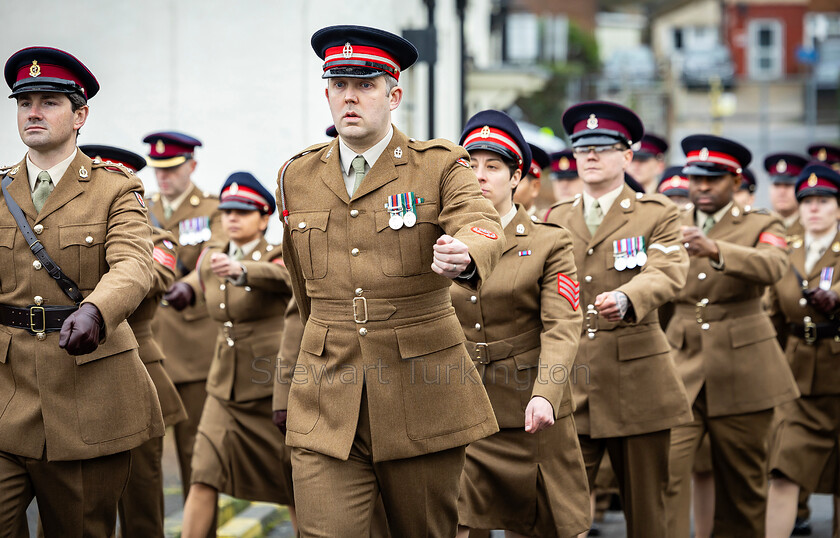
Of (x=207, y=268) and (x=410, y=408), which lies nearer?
(x=410, y=408)

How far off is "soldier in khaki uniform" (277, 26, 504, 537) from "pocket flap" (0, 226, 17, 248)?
1.19m

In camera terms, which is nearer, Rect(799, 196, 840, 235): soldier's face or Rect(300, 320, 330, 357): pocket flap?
Rect(300, 320, 330, 357): pocket flap

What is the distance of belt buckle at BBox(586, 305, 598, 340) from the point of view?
621 centimetres

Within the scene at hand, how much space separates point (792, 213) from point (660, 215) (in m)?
5.18

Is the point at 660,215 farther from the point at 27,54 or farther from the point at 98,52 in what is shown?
the point at 98,52

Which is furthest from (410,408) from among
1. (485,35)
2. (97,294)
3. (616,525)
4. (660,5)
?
(660,5)

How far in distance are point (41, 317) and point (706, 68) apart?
45392mm

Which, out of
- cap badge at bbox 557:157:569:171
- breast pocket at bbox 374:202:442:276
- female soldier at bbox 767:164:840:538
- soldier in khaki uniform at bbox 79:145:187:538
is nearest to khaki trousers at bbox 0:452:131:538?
soldier in khaki uniform at bbox 79:145:187:538

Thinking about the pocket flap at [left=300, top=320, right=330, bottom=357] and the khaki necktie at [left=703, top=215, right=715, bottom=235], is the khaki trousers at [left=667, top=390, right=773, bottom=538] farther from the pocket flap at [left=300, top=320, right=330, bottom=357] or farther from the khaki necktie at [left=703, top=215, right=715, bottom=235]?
the pocket flap at [left=300, top=320, right=330, bottom=357]

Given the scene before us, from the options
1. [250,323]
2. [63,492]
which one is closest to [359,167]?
[63,492]

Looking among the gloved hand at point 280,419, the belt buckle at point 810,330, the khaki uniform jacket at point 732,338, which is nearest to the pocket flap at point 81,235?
the gloved hand at point 280,419

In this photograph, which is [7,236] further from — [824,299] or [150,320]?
[824,299]

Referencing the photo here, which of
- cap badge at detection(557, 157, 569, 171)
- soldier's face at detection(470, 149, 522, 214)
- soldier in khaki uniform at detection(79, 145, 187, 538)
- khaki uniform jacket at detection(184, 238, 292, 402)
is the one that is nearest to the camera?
soldier's face at detection(470, 149, 522, 214)

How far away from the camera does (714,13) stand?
6062cm
